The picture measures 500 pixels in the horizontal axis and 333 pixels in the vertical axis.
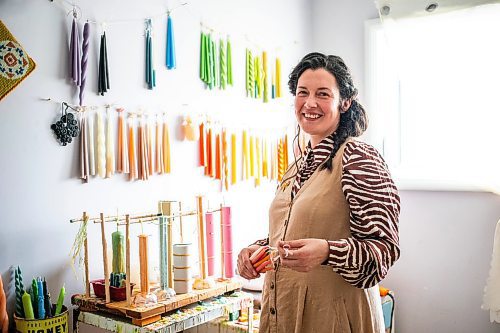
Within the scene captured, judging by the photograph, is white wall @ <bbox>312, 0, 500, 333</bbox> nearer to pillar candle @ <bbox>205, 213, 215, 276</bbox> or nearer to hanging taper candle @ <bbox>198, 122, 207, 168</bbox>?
hanging taper candle @ <bbox>198, 122, 207, 168</bbox>

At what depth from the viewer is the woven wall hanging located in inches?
69.1

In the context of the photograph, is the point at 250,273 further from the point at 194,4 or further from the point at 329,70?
the point at 194,4

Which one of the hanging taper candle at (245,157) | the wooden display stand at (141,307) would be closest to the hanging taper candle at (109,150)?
the wooden display stand at (141,307)

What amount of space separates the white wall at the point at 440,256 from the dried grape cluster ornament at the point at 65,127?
186cm

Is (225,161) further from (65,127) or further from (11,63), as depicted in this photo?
(11,63)

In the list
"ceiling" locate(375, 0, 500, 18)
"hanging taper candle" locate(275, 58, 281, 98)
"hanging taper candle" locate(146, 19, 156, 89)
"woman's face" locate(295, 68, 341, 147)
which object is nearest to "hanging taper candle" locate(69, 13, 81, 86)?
"hanging taper candle" locate(146, 19, 156, 89)

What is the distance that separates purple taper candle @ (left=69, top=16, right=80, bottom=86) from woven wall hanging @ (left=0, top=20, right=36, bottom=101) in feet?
0.62

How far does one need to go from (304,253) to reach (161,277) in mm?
897

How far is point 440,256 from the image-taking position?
2.93 m

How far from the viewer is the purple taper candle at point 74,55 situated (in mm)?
1968

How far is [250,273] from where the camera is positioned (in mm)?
1378

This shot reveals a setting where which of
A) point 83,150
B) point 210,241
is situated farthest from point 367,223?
point 83,150

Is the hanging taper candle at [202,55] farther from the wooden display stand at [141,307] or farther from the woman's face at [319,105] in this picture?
the woman's face at [319,105]

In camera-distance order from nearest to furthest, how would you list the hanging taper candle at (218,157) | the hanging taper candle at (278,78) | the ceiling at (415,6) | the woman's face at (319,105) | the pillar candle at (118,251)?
the woman's face at (319,105), the pillar candle at (118,251), the hanging taper candle at (218,157), the ceiling at (415,6), the hanging taper candle at (278,78)
